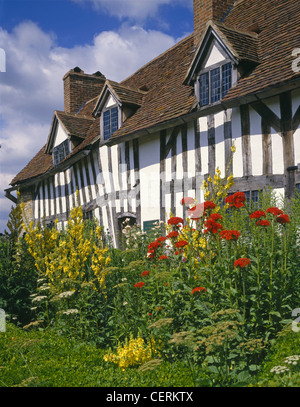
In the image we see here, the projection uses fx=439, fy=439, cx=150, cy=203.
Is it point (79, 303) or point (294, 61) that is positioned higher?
point (294, 61)

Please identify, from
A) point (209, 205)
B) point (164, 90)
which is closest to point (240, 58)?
point (164, 90)

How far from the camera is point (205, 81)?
10289mm

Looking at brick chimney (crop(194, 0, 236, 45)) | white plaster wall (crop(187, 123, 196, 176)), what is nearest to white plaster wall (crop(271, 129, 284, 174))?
white plaster wall (crop(187, 123, 196, 176))

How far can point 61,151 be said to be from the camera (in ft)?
56.1

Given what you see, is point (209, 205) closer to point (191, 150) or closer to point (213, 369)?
point (213, 369)

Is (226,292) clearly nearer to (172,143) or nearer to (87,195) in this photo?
(172,143)

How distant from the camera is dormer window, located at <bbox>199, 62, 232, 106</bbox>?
32.1ft

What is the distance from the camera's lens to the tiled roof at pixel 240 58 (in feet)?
28.9

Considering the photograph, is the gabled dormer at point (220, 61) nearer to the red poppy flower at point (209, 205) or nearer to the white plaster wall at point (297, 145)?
the white plaster wall at point (297, 145)

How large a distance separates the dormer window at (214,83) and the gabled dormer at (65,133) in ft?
23.1

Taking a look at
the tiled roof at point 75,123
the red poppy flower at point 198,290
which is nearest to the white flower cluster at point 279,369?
the red poppy flower at point 198,290

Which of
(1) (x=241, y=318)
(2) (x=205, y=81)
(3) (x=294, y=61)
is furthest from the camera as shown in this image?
(2) (x=205, y=81)

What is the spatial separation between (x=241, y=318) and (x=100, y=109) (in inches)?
436
